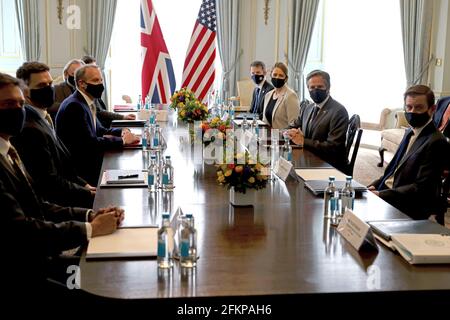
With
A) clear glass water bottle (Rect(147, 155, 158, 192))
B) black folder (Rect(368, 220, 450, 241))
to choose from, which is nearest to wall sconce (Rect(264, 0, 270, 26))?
clear glass water bottle (Rect(147, 155, 158, 192))

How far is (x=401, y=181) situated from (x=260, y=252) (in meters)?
1.81

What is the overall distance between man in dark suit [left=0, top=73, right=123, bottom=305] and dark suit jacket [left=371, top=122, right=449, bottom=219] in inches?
72.6

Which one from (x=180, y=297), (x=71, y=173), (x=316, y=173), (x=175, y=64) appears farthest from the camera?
(x=175, y=64)

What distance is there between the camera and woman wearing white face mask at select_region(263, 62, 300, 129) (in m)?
6.41

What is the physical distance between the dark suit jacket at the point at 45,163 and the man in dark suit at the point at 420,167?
187cm

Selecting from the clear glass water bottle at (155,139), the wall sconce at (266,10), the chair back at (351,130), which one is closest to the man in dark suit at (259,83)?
the wall sconce at (266,10)

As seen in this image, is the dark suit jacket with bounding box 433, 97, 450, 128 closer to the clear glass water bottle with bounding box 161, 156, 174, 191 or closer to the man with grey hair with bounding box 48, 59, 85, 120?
the man with grey hair with bounding box 48, 59, 85, 120

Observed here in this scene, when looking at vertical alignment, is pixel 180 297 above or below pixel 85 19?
below

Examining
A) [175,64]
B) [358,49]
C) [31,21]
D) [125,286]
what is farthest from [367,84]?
[125,286]

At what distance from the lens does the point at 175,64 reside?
9.52 metres

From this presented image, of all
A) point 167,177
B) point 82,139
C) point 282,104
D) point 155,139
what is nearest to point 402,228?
point 167,177

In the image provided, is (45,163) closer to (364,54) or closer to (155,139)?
(155,139)

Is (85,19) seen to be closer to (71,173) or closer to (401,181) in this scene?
(71,173)

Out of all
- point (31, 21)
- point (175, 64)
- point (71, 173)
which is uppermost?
point (31, 21)
